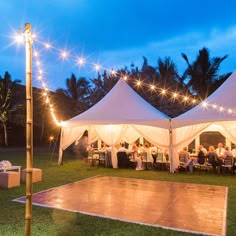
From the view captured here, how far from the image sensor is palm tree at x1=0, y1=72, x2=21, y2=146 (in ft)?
75.5

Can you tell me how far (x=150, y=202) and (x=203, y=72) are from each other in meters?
20.6

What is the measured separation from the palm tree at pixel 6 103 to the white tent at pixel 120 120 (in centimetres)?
1239

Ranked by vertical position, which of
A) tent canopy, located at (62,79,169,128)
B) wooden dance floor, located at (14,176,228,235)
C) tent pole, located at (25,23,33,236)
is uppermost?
tent canopy, located at (62,79,169,128)

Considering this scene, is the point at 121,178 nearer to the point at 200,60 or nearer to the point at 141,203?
the point at 141,203

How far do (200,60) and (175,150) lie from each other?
1674cm

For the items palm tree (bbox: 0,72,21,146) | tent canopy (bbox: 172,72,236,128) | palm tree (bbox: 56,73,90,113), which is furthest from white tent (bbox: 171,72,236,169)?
palm tree (bbox: 56,73,90,113)

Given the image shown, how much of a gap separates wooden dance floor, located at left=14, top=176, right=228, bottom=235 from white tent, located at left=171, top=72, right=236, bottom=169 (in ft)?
8.46

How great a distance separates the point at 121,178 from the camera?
8930 mm

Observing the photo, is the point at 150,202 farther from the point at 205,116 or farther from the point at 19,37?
the point at 205,116

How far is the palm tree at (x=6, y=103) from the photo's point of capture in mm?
23000

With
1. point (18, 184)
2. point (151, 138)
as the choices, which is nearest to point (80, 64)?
point (18, 184)

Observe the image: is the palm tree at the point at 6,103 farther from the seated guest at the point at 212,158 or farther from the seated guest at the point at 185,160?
the seated guest at the point at 212,158

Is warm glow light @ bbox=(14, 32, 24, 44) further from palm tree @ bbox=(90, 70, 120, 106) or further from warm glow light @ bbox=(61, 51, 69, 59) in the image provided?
palm tree @ bbox=(90, 70, 120, 106)

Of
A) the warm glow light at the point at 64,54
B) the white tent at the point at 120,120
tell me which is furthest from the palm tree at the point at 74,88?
the warm glow light at the point at 64,54
